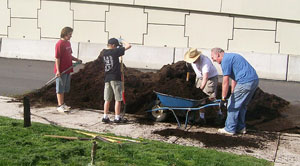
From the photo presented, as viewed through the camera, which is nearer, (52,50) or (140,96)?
(140,96)

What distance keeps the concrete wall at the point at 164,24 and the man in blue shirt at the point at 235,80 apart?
6.45 metres

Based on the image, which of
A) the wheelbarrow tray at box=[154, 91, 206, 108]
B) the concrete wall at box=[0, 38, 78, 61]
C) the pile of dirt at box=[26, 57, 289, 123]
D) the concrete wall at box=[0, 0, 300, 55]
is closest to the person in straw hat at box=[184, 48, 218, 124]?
the pile of dirt at box=[26, 57, 289, 123]

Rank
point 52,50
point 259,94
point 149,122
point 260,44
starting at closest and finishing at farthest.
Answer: point 149,122, point 259,94, point 260,44, point 52,50

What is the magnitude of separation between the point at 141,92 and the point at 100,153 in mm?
3789

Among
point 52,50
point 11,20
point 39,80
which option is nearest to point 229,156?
point 39,80

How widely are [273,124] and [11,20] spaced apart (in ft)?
40.5

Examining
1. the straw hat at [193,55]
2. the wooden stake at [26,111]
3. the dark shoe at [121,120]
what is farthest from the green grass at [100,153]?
the straw hat at [193,55]

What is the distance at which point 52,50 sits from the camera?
1541 centimetres

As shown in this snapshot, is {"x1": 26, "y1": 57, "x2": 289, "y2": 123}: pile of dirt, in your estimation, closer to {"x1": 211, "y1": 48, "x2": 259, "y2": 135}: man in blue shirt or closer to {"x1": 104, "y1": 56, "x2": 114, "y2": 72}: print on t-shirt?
{"x1": 211, "y1": 48, "x2": 259, "y2": 135}: man in blue shirt

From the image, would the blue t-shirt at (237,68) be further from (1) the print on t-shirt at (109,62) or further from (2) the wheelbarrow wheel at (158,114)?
(1) the print on t-shirt at (109,62)

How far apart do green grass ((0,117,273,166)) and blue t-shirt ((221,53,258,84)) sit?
1646mm

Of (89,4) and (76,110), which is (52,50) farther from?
(76,110)

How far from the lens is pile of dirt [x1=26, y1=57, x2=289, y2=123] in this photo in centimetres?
845

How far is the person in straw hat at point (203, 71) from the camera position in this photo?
7.64 meters
